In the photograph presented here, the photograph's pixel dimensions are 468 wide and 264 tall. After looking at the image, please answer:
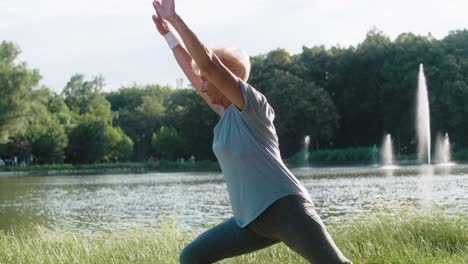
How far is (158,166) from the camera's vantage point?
195ft

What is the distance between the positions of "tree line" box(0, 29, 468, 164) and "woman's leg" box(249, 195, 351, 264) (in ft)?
164

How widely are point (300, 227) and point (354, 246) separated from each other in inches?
166

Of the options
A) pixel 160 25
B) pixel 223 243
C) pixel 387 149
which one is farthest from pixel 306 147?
pixel 223 243

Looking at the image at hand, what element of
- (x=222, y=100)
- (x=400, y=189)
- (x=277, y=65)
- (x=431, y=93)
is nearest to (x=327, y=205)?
(x=400, y=189)

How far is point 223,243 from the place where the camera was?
119 inches

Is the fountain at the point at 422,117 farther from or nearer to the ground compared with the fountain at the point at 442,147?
farther from the ground

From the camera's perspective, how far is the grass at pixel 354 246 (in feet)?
19.3

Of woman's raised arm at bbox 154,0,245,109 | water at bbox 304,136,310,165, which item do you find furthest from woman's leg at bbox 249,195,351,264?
water at bbox 304,136,310,165

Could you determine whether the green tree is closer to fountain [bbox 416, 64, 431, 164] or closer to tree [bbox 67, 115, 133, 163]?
tree [bbox 67, 115, 133, 163]

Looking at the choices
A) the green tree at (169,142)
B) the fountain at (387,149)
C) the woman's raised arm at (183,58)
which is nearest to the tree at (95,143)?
the green tree at (169,142)

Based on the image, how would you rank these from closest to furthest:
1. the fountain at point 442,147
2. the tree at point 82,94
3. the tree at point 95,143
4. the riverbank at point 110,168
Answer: the fountain at point 442,147 → the riverbank at point 110,168 → the tree at point 95,143 → the tree at point 82,94

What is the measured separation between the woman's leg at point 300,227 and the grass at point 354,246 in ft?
8.22

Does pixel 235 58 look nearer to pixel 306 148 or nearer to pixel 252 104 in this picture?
pixel 252 104

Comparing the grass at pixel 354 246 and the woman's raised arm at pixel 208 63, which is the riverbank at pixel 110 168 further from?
the woman's raised arm at pixel 208 63
